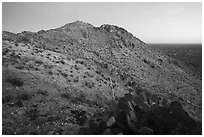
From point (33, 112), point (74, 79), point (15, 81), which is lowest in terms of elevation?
point (33, 112)

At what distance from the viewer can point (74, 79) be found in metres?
20.3

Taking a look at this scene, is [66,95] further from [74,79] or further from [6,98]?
[6,98]

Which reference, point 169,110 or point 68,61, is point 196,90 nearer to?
point 68,61

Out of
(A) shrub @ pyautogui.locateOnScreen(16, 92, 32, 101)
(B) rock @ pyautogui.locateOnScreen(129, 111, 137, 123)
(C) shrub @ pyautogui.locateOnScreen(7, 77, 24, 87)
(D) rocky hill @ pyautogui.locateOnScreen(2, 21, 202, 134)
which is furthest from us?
(C) shrub @ pyautogui.locateOnScreen(7, 77, 24, 87)

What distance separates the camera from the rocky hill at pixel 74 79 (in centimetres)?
1256

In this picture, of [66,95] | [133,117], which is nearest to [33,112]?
[66,95]

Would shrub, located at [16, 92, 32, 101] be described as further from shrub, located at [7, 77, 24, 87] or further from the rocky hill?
shrub, located at [7, 77, 24, 87]

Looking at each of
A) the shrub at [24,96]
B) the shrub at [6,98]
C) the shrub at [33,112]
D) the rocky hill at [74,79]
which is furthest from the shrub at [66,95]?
the shrub at [6,98]

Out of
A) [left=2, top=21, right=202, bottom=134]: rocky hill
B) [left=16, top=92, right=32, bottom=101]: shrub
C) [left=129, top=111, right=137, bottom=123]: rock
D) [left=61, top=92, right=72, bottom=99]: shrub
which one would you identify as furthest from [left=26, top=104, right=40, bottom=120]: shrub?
[left=129, top=111, right=137, bottom=123]: rock

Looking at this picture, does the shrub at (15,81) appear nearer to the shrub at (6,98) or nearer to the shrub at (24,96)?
the shrub at (24,96)

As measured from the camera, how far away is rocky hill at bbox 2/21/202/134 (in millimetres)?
12562

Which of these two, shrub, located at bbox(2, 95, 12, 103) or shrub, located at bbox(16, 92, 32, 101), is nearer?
shrub, located at bbox(2, 95, 12, 103)

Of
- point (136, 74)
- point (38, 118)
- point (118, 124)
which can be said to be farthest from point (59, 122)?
point (136, 74)

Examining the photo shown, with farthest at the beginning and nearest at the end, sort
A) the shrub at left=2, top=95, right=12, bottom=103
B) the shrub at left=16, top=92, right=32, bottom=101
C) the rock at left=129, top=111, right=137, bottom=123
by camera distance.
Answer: the shrub at left=16, top=92, right=32, bottom=101, the shrub at left=2, top=95, right=12, bottom=103, the rock at left=129, top=111, right=137, bottom=123
